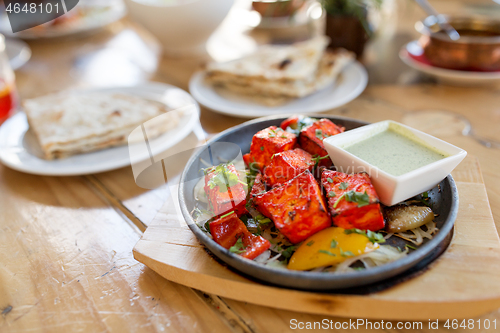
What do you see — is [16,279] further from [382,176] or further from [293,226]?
[382,176]

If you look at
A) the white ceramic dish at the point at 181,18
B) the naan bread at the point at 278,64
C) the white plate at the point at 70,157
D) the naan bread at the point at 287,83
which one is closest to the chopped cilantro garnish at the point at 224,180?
the white plate at the point at 70,157

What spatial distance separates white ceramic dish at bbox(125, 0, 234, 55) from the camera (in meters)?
2.92

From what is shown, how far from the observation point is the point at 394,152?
135 cm

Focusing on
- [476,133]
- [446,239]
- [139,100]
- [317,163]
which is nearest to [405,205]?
[446,239]

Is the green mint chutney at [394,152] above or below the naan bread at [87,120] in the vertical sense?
above

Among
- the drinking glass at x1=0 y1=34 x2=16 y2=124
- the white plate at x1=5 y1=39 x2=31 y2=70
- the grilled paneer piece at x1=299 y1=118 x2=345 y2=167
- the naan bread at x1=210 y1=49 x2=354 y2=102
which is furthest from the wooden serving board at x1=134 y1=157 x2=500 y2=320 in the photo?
the white plate at x1=5 y1=39 x2=31 y2=70

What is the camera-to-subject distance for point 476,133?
6.82ft

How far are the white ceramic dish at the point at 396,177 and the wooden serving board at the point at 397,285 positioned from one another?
20cm

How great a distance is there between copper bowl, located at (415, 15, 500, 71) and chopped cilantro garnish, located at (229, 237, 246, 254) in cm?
222

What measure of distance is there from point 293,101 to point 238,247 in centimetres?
150

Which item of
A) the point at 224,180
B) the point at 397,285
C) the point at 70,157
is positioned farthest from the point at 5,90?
the point at 397,285

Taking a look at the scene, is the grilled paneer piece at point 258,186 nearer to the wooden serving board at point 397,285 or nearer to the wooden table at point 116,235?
the wooden serving board at point 397,285

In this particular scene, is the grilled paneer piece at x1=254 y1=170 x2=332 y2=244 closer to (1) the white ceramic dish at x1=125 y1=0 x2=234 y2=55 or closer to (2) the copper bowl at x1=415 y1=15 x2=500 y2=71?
(2) the copper bowl at x1=415 y1=15 x2=500 y2=71

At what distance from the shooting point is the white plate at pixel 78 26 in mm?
3684
